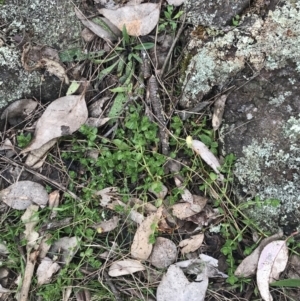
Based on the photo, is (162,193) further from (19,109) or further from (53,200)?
(19,109)

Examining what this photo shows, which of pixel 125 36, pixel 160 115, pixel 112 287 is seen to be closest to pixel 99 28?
pixel 125 36

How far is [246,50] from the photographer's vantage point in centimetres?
224

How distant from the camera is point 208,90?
2301 mm

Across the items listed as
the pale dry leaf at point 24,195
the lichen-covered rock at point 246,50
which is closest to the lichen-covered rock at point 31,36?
the pale dry leaf at point 24,195

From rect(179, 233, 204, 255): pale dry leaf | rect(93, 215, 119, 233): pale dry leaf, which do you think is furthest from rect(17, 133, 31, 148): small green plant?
rect(179, 233, 204, 255): pale dry leaf

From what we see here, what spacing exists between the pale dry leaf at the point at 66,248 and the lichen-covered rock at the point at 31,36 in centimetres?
69

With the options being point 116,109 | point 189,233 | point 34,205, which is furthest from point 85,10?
point 189,233

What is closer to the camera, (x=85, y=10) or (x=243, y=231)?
(x=243, y=231)

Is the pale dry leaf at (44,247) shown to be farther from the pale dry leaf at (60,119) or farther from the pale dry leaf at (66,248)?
the pale dry leaf at (60,119)

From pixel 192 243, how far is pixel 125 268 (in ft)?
1.08

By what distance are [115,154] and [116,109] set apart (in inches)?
9.1

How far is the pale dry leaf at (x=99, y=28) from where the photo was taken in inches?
94.9

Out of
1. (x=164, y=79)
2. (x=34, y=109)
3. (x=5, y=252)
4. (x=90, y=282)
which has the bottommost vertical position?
(x=90, y=282)

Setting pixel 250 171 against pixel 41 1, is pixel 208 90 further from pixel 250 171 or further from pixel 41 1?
pixel 41 1
